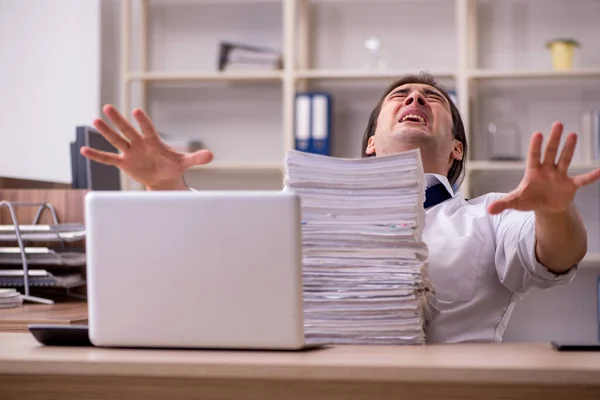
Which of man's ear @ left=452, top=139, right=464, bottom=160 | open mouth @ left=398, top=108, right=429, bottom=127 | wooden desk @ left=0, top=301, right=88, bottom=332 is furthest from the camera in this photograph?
man's ear @ left=452, top=139, right=464, bottom=160

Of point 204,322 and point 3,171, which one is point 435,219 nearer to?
point 204,322

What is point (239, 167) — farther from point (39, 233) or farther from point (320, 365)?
point (320, 365)

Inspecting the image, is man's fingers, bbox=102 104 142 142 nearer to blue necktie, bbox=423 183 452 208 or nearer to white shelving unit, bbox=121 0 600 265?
blue necktie, bbox=423 183 452 208

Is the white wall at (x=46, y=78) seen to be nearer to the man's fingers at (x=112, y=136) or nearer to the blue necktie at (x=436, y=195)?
the blue necktie at (x=436, y=195)

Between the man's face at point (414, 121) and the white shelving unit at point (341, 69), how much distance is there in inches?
70.0

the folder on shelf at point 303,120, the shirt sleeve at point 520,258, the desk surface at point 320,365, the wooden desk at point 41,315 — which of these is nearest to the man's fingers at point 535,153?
the desk surface at point 320,365

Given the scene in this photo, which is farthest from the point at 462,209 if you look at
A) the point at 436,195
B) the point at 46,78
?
the point at 46,78

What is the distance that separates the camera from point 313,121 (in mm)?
3891

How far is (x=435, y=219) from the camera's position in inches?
72.0

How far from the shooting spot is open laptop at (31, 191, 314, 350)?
1.02 metres

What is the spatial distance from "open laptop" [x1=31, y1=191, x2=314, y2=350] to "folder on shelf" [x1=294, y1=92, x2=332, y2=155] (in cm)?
284

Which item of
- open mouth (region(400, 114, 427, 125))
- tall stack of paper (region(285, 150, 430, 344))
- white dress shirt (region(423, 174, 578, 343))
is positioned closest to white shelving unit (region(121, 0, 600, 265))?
open mouth (region(400, 114, 427, 125))

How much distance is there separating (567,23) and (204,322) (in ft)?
11.4

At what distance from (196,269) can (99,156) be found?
45 cm
